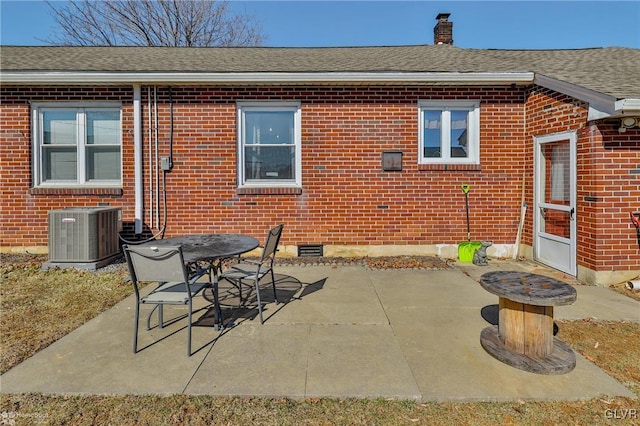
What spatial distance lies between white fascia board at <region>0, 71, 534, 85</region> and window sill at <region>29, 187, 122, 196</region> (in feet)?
6.46

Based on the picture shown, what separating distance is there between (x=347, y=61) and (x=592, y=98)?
15.2 feet

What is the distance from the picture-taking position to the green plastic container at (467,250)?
263 inches

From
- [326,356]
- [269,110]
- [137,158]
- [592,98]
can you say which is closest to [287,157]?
[269,110]

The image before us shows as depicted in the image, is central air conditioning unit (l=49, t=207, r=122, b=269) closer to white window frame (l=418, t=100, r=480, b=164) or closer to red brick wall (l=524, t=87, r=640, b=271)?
white window frame (l=418, t=100, r=480, b=164)

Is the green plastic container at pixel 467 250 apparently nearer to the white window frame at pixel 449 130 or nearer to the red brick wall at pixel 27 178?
the white window frame at pixel 449 130

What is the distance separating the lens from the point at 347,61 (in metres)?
7.82

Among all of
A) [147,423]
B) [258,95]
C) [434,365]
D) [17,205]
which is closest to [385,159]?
[258,95]

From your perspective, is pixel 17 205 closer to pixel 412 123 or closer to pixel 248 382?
pixel 248 382

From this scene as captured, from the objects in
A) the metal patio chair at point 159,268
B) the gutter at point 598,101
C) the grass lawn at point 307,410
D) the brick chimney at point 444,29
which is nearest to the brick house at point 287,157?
the gutter at point 598,101

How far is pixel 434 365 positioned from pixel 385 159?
4.63 meters

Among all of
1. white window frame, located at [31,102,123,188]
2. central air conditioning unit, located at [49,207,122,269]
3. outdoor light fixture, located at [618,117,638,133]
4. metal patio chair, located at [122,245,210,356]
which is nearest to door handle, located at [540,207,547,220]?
outdoor light fixture, located at [618,117,638,133]

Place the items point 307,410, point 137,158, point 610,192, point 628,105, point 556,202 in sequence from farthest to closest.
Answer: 1. point 137,158
2. point 556,202
3. point 610,192
4. point 628,105
5. point 307,410

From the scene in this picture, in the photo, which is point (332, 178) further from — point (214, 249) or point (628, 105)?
point (628, 105)

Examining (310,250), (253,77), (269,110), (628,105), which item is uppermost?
(253,77)
